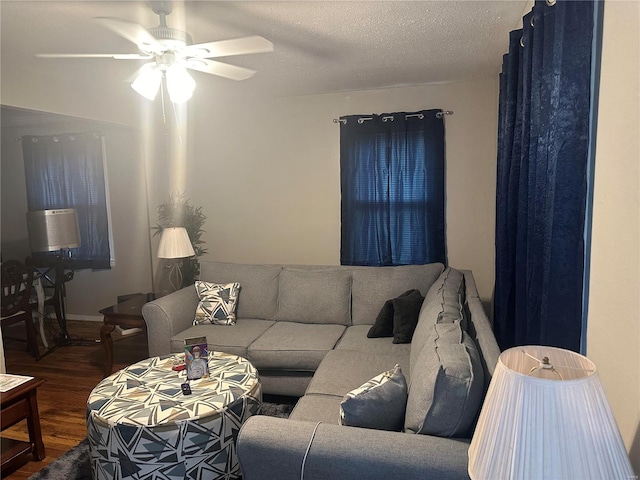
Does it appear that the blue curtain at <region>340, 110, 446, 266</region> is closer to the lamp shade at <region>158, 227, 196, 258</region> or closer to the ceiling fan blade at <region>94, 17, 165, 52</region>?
the lamp shade at <region>158, 227, 196, 258</region>

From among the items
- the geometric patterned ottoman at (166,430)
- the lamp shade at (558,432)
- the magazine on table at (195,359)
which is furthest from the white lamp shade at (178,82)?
the lamp shade at (558,432)

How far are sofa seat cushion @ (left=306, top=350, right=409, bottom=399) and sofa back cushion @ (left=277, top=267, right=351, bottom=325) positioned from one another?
0.65 meters

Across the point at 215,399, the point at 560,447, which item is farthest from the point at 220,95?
the point at 560,447

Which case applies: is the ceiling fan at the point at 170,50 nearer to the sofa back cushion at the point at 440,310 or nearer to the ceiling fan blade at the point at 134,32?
the ceiling fan blade at the point at 134,32

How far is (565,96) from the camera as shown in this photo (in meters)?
1.29

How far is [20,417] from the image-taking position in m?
2.37

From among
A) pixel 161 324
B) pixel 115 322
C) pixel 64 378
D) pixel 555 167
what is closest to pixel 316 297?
pixel 161 324

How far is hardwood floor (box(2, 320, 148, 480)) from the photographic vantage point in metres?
2.66

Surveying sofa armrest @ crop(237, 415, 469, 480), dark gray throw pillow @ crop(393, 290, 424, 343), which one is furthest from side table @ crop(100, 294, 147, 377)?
sofa armrest @ crop(237, 415, 469, 480)

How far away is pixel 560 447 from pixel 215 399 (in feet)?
5.71

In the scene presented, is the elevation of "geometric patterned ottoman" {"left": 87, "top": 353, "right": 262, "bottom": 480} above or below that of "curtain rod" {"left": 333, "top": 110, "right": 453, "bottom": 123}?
below

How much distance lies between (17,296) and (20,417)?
1965mm

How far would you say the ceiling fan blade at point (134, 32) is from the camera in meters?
1.91

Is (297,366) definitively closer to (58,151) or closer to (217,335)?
(217,335)
